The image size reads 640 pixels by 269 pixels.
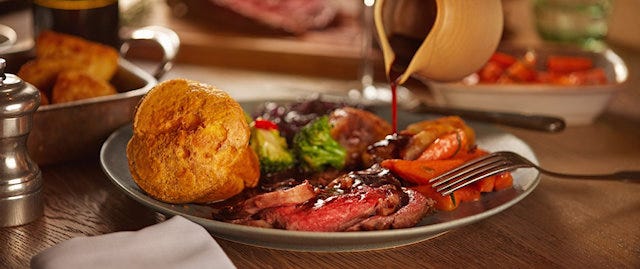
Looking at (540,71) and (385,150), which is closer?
(385,150)

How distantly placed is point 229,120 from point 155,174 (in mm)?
174

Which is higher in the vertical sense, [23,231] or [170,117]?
[170,117]

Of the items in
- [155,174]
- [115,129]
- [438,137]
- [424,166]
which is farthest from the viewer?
[115,129]

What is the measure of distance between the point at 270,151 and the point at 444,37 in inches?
18.1

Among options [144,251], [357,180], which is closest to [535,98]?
[357,180]

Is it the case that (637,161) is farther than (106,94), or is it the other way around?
(637,161)

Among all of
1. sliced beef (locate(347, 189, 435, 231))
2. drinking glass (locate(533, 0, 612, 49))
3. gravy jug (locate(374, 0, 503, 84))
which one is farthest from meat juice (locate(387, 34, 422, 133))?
drinking glass (locate(533, 0, 612, 49))

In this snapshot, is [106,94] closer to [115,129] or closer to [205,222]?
[115,129]

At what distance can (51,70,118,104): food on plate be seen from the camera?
2.13 metres

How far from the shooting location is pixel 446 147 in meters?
1.96

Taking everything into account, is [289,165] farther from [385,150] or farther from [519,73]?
[519,73]

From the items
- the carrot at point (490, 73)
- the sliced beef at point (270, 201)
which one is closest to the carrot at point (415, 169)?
the sliced beef at point (270, 201)

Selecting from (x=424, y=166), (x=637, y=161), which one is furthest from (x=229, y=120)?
(x=637, y=161)

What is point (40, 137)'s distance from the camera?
2.05m
